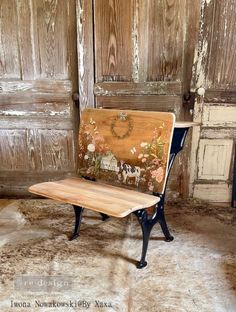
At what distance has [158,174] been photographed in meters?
1.89

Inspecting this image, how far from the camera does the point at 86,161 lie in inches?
86.3

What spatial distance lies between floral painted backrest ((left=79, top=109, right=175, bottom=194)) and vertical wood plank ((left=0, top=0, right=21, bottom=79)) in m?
0.88

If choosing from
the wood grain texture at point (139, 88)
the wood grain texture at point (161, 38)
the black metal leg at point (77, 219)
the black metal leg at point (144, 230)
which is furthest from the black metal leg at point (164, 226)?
the wood grain texture at point (161, 38)

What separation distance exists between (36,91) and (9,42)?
0.44 metres

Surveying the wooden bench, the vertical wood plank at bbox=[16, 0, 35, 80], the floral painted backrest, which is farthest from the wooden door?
the vertical wood plank at bbox=[16, 0, 35, 80]

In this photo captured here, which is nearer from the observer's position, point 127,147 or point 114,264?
point 114,264

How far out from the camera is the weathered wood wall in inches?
98.7

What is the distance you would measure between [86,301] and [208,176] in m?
1.56

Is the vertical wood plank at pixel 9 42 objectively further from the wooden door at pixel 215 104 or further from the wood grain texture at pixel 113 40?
the wooden door at pixel 215 104

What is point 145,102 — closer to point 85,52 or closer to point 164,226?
point 85,52

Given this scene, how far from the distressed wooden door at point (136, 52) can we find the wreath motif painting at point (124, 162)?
53 centimetres

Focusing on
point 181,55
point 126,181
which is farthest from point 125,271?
point 181,55

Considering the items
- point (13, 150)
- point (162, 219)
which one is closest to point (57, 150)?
point (13, 150)

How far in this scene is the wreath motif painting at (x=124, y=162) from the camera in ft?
6.20
